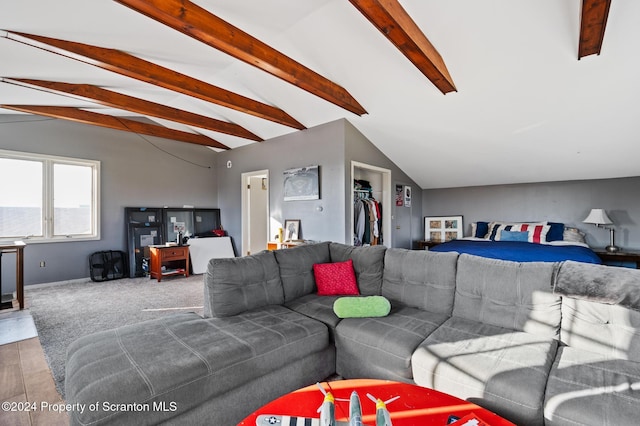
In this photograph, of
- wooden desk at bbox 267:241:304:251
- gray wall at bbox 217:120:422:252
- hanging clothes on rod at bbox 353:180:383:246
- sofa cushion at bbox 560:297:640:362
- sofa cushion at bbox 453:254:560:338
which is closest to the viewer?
sofa cushion at bbox 560:297:640:362

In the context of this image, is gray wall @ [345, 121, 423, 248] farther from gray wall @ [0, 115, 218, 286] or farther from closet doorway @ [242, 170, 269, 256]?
gray wall @ [0, 115, 218, 286]

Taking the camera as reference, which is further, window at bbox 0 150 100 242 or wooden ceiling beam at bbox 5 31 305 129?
window at bbox 0 150 100 242

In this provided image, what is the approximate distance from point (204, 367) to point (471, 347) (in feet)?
4.83

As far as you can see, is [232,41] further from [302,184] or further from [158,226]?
[158,226]

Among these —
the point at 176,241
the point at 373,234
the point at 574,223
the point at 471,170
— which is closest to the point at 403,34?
the point at 373,234

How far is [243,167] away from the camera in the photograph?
6289mm

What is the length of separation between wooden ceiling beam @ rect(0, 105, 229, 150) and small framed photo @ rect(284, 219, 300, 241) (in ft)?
8.69

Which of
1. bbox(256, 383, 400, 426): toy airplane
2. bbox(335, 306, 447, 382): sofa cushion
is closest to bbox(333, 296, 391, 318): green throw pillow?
bbox(335, 306, 447, 382): sofa cushion

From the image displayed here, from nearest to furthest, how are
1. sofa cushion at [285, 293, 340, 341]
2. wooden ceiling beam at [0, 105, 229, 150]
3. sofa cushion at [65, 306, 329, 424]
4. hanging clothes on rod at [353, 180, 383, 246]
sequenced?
sofa cushion at [65, 306, 329, 424]
sofa cushion at [285, 293, 340, 341]
wooden ceiling beam at [0, 105, 229, 150]
hanging clothes on rod at [353, 180, 383, 246]

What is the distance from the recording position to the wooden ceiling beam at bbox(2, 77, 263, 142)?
346 centimetres

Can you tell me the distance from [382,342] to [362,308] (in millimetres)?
360

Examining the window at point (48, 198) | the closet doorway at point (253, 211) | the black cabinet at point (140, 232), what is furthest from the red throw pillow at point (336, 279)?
the window at point (48, 198)

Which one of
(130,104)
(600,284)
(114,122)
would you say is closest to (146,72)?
(130,104)

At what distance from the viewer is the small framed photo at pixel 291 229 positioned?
5039 mm
